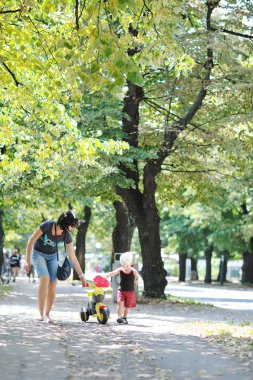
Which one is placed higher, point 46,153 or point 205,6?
point 205,6

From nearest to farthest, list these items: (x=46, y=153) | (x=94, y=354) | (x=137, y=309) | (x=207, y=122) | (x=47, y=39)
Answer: (x=94, y=354) → (x=47, y=39) → (x=46, y=153) → (x=137, y=309) → (x=207, y=122)

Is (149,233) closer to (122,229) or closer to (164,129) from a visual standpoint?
(164,129)

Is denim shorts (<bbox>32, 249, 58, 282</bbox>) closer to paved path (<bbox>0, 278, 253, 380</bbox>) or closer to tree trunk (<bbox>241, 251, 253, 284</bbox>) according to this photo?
paved path (<bbox>0, 278, 253, 380</bbox>)

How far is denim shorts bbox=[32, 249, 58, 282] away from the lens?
1223 centimetres

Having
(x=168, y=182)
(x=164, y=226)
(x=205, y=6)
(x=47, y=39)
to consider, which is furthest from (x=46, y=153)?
(x=164, y=226)

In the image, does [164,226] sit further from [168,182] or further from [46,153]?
[46,153]

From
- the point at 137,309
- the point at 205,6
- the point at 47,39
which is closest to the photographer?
the point at 47,39

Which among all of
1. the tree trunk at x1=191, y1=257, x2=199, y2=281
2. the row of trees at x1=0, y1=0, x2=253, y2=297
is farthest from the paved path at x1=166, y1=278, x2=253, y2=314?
the tree trunk at x1=191, y1=257, x2=199, y2=281

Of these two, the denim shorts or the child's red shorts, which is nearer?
the denim shorts

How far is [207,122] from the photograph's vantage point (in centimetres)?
2178

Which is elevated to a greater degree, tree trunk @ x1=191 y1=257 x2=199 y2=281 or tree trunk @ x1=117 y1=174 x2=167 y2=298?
tree trunk @ x1=191 y1=257 x2=199 y2=281

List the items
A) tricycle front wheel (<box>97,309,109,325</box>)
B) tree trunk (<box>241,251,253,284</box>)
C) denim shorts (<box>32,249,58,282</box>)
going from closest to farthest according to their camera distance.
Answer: denim shorts (<box>32,249,58,282</box>)
tricycle front wheel (<box>97,309,109,325</box>)
tree trunk (<box>241,251,253,284</box>)

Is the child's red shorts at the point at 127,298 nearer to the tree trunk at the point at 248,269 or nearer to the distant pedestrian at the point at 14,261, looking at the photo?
the distant pedestrian at the point at 14,261

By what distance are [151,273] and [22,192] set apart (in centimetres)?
635
